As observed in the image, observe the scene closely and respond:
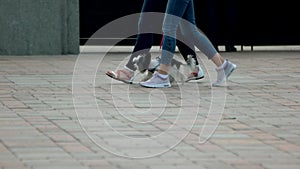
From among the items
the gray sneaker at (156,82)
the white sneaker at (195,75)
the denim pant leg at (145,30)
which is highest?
the denim pant leg at (145,30)

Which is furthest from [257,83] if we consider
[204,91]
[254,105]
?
[254,105]

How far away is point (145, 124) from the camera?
816cm

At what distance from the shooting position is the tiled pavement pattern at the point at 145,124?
6.54 meters

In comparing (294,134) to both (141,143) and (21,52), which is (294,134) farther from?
(21,52)

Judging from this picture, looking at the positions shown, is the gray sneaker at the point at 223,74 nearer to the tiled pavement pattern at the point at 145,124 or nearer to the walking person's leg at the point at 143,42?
the tiled pavement pattern at the point at 145,124

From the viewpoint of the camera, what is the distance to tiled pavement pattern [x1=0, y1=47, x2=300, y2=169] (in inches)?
258

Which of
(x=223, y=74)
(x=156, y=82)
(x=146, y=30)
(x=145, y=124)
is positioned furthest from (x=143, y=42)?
(x=145, y=124)

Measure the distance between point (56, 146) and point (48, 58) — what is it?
293 inches

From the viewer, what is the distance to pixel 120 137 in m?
7.49

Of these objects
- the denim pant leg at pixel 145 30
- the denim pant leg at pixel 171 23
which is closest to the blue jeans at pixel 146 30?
the denim pant leg at pixel 145 30

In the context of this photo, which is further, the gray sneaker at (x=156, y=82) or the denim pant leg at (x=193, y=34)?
the denim pant leg at (x=193, y=34)

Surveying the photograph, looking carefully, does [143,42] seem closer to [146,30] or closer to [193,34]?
[146,30]

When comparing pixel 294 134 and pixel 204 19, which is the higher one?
pixel 294 134

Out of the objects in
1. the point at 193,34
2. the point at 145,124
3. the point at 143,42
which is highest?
the point at 145,124
